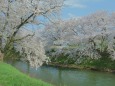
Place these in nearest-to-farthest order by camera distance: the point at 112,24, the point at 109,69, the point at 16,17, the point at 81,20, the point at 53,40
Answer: the point at 16,17 → the point at 109,69 → the point at 112,24 → the point at 81,20 → the point at 53,40

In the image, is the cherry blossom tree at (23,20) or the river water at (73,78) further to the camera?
the river water at (73,78)

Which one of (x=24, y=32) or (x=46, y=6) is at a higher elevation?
(x=46, y=6)

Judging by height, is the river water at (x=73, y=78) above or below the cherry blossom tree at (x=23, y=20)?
below

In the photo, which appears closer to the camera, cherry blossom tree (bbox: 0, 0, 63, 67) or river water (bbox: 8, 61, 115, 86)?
cherry blossom tree (bbox: 0, 0, 63, 67)

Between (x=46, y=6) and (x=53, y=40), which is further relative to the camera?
(x=53, y=40)

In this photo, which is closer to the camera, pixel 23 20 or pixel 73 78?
pixel 23 20

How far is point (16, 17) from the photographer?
27.7m

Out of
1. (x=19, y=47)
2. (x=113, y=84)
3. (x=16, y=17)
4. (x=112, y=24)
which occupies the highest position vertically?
(x=112, y=24)

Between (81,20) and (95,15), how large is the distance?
448 cm

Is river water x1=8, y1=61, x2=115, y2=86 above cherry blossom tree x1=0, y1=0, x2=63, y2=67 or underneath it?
underneath

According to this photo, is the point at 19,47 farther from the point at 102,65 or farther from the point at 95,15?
the point at 95,15

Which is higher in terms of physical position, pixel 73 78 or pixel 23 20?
pixel 23 20

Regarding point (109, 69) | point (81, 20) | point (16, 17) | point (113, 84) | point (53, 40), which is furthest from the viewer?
point (53, 40)

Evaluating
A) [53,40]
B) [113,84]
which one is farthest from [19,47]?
[53,40]
